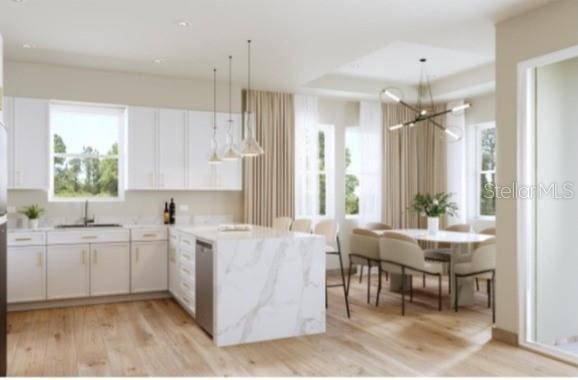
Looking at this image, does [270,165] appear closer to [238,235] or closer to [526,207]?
[238,235]

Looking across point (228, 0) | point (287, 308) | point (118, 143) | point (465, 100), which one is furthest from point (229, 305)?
point (465, 100)

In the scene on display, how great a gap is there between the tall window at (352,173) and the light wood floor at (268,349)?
2.79 m

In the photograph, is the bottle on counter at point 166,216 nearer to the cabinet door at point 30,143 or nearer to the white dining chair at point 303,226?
the cabinet door at point 30,143

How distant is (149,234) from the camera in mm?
5590

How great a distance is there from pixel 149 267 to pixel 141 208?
849 mm

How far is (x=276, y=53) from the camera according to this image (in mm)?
5039

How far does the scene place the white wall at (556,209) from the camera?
391cm

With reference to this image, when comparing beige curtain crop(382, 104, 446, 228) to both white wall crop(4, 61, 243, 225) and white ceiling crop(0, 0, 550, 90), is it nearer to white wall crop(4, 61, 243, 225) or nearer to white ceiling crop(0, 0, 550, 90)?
white ceiling crop(0, 0, 550, 90)

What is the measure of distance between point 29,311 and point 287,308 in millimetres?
2891

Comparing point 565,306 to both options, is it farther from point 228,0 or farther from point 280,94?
point 280,94

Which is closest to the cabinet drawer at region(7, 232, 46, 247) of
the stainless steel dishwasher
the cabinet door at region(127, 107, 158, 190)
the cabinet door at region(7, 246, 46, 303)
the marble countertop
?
the cabinet door at region(7, 246, 46, 303)

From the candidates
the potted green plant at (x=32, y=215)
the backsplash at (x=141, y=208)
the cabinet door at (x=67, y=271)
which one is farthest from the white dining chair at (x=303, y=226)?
the potted green plant at (x=32, y=215)

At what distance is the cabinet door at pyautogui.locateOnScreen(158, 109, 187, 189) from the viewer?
5.91m

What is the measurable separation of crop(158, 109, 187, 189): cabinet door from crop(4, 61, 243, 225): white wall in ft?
0.55
